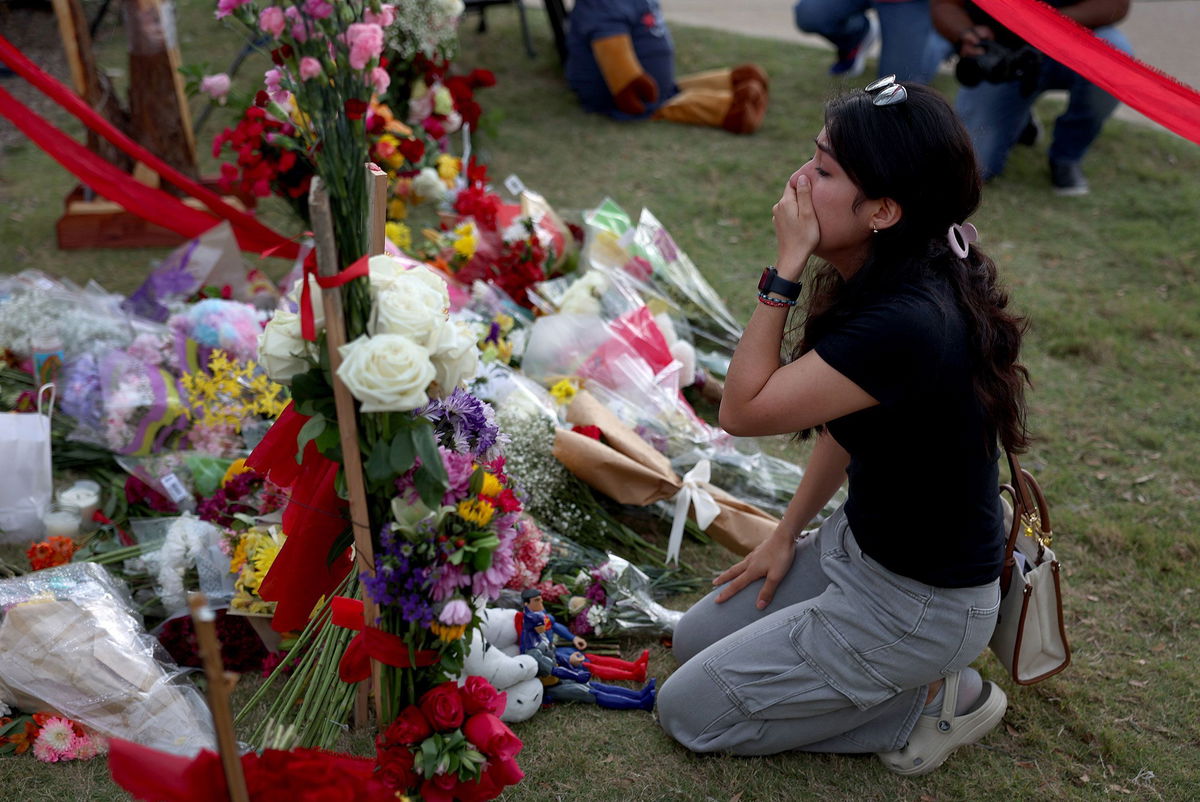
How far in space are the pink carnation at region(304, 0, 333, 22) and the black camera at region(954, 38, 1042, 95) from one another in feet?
16.2

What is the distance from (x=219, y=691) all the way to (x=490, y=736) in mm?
627

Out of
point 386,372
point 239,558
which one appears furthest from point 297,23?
point 239,558

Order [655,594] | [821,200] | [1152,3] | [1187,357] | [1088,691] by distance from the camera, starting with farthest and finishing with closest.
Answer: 1. [1152,3]
2. [1187,357]
3. [655,594]
4. [1088,691]
5. [821,200]

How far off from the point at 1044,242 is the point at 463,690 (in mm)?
4600

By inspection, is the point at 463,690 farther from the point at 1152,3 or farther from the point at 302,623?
the point at 1152,3

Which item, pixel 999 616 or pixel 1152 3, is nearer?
pixel 999 616

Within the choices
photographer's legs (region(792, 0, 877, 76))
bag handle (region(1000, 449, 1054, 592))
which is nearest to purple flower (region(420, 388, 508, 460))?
bag handle (region(1000, 449, 1054, 592))

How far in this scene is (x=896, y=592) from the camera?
2148 millimetres

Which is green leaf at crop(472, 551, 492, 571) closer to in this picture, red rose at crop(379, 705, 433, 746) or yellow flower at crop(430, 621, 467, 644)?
yellow flower at crop(430, 621, 467, 644)

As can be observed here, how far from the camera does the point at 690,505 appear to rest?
2.95 meters

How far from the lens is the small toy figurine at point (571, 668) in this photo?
2480 mm

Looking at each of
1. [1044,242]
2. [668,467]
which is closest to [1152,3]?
[1044,242]

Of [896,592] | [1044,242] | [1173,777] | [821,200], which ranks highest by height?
[821,200]

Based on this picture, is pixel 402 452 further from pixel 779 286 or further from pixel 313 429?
pixel 779 286
